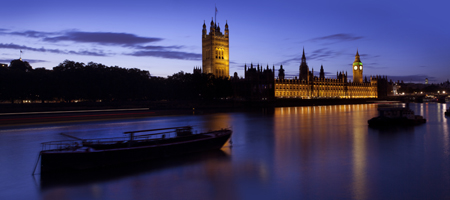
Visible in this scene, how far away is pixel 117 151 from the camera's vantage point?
15.3 meters

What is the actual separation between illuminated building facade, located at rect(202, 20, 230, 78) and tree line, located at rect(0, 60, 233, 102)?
37.0 metres

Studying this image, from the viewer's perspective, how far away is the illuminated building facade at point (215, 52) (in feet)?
372

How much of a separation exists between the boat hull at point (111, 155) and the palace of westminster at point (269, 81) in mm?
75857

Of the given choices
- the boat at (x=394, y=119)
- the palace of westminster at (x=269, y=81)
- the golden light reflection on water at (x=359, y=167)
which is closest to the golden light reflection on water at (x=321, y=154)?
the golden light reflection on water at (x=359, y=167)

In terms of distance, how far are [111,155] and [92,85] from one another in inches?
1900

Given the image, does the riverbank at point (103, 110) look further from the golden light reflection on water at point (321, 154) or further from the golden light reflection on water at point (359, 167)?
the golden light reflection on water at point (359, 167)

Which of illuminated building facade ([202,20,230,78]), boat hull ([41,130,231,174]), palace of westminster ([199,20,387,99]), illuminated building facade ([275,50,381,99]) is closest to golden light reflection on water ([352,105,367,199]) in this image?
boat hull ([41,130,231,174])

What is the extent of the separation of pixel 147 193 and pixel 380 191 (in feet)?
29.4

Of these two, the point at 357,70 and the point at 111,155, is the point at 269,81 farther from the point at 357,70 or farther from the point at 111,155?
the point at 111,155

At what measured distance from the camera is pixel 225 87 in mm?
76500

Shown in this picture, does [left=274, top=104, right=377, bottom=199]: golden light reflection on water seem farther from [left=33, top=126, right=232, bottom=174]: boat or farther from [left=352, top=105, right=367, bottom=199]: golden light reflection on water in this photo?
[left=33, top=126, right=232, bottom=174]: boat

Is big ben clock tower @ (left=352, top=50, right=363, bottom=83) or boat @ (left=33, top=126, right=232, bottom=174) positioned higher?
big ben clock tower @ (left=352, top=50, right=363, bottom=83)

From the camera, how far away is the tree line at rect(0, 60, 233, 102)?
176ft

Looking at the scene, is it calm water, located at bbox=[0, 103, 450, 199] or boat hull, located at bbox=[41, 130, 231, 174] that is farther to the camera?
boat hull, located at bbox=[41, 130, 231, 174]
